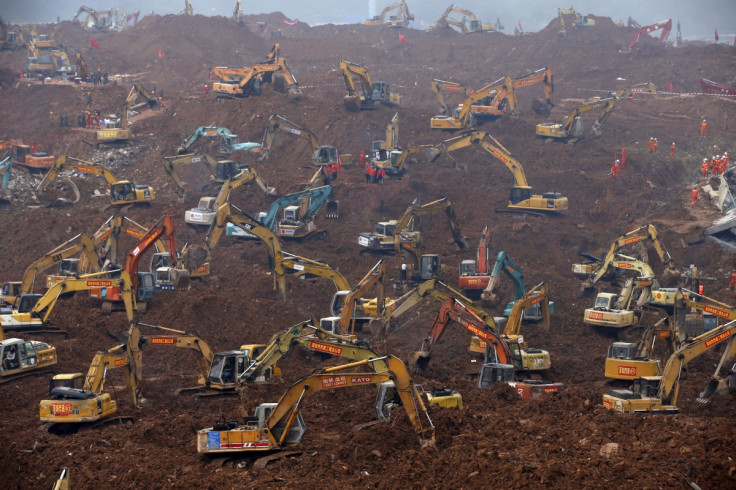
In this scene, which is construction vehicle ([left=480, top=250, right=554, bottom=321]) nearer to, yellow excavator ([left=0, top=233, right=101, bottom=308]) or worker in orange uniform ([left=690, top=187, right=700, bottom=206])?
worker in orange uniform ([left=690, top=187, right=700, bottom=206])

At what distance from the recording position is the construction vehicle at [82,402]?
891 inches

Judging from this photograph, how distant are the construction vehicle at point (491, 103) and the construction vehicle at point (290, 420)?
129 feet

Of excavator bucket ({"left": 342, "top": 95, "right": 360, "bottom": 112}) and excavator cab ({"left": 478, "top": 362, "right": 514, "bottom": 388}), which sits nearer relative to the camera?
excavator cab ({"left": 478, "top": 362, "right": 514, "bottom": 388})

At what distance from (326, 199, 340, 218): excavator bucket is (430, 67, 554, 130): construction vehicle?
15680 mm

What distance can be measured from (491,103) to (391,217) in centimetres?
1880

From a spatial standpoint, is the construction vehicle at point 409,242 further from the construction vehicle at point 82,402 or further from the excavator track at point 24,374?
the construction vehicle at point 82,402

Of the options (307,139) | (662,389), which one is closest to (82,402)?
(662,389)

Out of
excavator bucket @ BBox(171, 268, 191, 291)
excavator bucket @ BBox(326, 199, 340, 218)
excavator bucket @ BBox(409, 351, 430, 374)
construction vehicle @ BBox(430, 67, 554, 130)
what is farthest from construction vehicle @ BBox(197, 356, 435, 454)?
construction vehicle @ BBox(430, 67, 554, 130)

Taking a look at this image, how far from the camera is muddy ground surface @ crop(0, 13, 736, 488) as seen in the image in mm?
19359

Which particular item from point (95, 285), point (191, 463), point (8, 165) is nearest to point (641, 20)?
point (8, 165)

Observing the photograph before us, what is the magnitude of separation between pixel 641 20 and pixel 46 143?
11049 centimetres

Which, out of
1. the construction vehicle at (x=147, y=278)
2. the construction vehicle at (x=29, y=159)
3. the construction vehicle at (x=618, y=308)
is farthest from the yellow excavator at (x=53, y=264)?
the construction vehicle at (x=618, y=308)

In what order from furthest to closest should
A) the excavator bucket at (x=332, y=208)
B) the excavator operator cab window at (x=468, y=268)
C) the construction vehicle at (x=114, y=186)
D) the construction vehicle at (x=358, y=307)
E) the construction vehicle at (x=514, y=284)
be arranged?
1. the construction vehicle at (x=114, y=186)
2. the excavator bucket at (x=332, y=208)
3. the excavator operator cab window at (x=468, y=268)
4. the construction vehicle at (x=514, y=284)
5. the construction vehicle at (x=358, y=307)

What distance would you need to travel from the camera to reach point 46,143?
192ft
